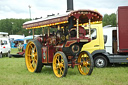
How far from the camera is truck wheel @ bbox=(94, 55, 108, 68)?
10.6 meters

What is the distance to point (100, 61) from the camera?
10.6 metres

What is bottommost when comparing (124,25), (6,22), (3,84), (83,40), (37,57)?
(3,84)

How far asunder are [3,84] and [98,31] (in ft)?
18.4

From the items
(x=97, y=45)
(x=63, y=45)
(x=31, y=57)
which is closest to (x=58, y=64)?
(x=63, y=45)

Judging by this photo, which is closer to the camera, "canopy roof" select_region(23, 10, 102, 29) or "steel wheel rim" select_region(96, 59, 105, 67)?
"canopy roof" select_region(23, 10, 102, 29)

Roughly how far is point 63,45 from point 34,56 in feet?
5.55

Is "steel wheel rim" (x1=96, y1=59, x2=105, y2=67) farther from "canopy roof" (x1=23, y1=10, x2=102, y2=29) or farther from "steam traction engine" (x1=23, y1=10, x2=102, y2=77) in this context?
"canopy roof" (x1=23, y1=10, x2=102, y2=29)

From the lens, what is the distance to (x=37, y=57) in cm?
837

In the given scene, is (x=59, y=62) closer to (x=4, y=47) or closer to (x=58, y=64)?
(x=58, y=64)

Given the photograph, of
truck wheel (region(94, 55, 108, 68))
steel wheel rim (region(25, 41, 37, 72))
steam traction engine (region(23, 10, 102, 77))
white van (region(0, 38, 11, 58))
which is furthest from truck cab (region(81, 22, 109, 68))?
white van (region(0, 38, 11, 58))

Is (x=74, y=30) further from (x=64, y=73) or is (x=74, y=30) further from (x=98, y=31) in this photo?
(x=98, y=31)

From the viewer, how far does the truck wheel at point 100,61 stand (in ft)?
34.8

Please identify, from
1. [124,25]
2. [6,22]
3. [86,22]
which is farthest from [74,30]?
[6,22]

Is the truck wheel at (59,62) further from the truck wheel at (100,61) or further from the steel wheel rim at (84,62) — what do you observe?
the truck wheel at (100,61)
